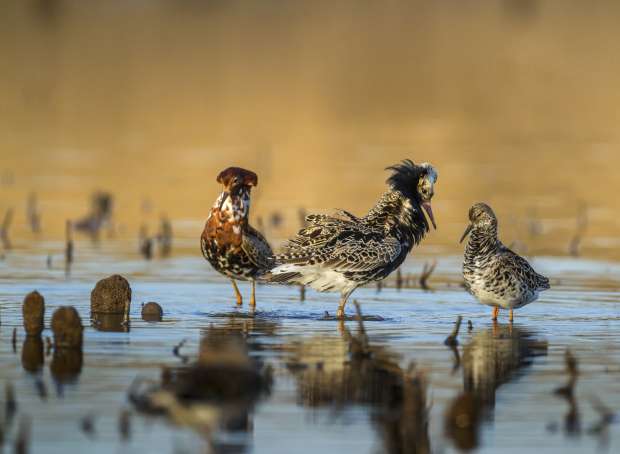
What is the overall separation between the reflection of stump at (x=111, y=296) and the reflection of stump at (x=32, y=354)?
5.48 ft

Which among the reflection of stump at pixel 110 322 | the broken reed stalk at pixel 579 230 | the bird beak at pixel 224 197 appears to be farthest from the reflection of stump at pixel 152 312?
the broken reed stalk at pixel 579 230

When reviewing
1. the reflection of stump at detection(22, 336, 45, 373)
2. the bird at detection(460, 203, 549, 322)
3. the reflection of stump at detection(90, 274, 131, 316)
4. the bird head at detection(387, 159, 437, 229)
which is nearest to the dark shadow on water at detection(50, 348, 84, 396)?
the reflection of stump at detection(22, 336, 45, 373)

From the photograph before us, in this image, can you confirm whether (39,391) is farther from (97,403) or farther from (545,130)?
(545,130)

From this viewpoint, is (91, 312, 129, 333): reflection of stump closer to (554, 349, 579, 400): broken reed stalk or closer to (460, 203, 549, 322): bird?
(460, 203, 549, 322): bird

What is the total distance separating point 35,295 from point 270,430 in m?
3.39

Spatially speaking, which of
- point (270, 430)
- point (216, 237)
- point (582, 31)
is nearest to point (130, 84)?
point (582, 31)

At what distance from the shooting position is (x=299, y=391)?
1044cm

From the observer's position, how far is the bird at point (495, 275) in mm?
14312

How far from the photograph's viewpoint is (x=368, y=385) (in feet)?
34.8

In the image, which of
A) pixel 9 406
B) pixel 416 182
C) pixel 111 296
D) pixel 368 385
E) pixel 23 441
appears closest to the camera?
pixel 23 441

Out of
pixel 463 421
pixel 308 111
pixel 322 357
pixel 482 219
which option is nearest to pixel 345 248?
pixel 482 219

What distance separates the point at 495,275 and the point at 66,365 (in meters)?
4.98

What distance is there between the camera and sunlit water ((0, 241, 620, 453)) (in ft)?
30.0

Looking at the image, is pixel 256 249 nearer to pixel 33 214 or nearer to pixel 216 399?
pixel 216 399
